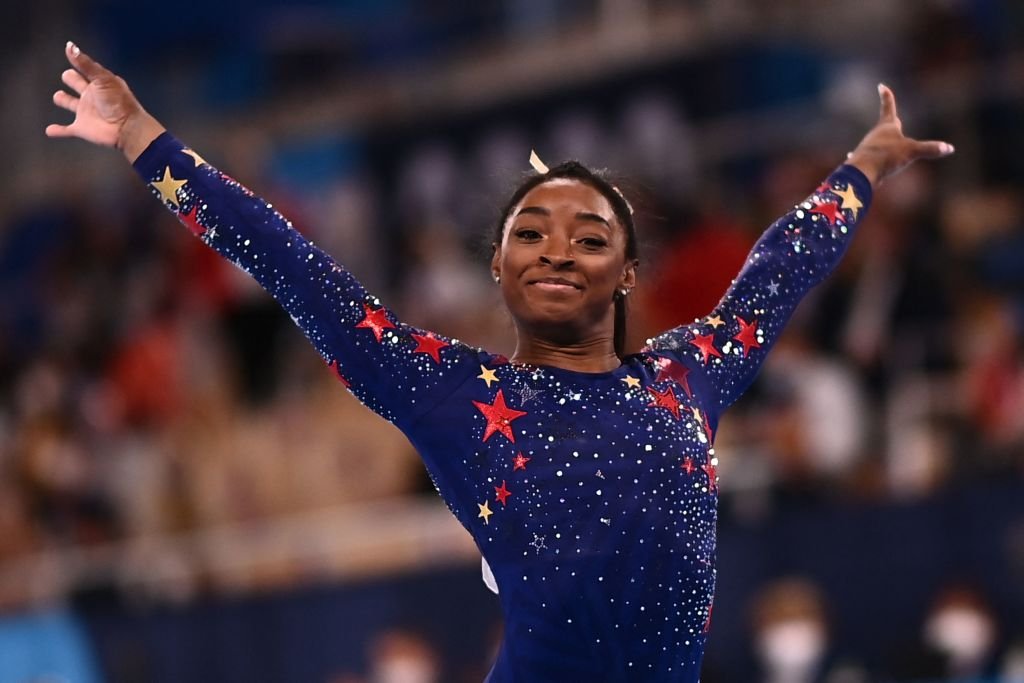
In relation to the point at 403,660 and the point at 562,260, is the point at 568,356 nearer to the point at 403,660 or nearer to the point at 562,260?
the point at 562,260

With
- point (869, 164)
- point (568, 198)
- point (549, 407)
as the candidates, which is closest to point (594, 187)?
point (568, 198)

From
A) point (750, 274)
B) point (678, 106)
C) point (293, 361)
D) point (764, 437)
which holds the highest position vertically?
point (678, 106)

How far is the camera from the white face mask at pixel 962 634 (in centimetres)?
567

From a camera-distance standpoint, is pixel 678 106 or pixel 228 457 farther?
pixel 678 106

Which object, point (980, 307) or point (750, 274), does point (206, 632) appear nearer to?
point (980, 307)

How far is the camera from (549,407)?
2.78 meters

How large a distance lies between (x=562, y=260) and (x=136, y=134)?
885mm

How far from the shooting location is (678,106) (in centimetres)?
912

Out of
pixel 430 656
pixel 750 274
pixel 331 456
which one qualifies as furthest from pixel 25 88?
pixel 750 274

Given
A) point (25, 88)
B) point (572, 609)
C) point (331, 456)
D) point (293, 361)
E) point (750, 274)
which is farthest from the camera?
point (25, 88)

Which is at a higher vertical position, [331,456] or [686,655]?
[331,456]

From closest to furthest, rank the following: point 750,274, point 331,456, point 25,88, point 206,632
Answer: point 750,274 < point 206,632 < point 331,456 < point 25,88

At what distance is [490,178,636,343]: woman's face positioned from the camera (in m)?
2.78

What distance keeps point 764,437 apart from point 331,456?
2801 millimetres
